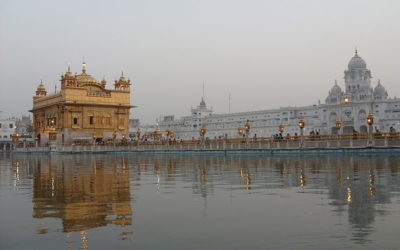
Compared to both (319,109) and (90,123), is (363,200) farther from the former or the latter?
(319,109)

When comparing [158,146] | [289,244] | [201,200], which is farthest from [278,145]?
[289,244]

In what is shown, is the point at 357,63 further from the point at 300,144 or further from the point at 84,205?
the point at 84,205

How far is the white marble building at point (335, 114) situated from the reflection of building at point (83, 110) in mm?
34628

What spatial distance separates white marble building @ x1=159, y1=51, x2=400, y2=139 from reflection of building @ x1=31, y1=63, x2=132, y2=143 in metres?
34.6

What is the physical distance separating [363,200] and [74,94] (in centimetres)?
7306

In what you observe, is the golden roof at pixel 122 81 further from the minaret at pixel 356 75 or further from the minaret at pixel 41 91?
the minaret at pixel 356 75

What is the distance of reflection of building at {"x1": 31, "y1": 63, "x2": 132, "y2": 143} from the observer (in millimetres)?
77438

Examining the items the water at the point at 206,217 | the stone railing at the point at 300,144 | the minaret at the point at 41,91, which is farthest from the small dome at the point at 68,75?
the water at the point at 206,217

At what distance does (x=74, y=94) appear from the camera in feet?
257

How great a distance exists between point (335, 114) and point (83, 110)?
57.6 meters

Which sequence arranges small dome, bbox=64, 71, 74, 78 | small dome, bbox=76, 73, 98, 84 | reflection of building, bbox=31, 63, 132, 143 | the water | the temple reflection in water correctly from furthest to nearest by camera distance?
1. small dome, bbox=76, 73, 98, 84
2. small dome, bbox=64, 71, 74, 78
3. reflection of building, bbox=31, 63, 132, 143
4. the temple reflection in water
5. the water

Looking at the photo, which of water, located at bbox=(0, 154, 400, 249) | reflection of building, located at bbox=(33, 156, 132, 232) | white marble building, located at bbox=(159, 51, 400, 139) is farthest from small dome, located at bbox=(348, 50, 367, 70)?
reflection of building, located at bbox=(33, 156, 132, 232)

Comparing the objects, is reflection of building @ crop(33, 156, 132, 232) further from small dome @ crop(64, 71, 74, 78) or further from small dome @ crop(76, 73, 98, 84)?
small dome @ crop(76, 73, 98, 84)

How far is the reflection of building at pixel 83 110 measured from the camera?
77438 millimetres
